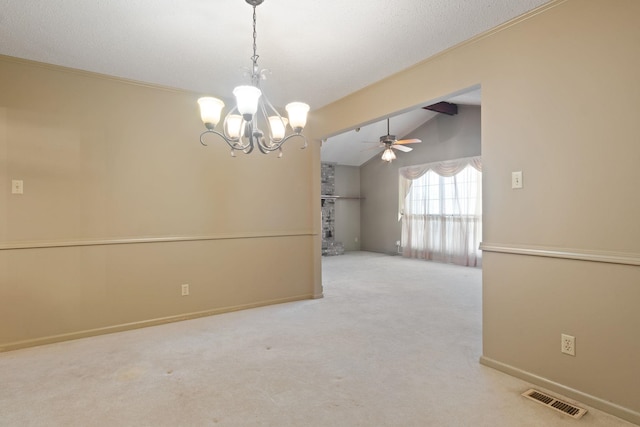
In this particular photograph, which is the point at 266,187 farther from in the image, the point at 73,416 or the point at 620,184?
the point at 620,184

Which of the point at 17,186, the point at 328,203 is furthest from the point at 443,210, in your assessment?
the point at 17,186

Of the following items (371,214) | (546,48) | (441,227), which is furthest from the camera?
(371,214)

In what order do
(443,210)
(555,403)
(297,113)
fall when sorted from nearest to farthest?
1. (555,403)
2. (297,113)
3. (443,210)

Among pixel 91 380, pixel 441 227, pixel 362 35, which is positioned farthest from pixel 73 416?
pixel 441 227

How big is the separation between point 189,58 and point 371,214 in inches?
287

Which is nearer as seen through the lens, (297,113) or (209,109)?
(209,109)

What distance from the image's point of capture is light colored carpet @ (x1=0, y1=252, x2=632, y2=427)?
6.14 feet

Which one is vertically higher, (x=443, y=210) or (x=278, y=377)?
(x=443, y=210)

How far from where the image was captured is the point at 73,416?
74.0 inches

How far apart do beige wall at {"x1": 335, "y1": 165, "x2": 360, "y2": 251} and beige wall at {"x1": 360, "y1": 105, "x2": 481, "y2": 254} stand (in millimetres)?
200

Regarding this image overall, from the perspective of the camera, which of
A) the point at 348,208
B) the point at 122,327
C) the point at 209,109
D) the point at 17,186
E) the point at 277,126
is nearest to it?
the point at 209,109

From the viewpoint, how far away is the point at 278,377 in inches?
91.1

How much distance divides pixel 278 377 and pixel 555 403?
66.2 inches

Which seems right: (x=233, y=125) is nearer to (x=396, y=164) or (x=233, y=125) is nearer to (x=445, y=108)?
(x=445, y=108)
